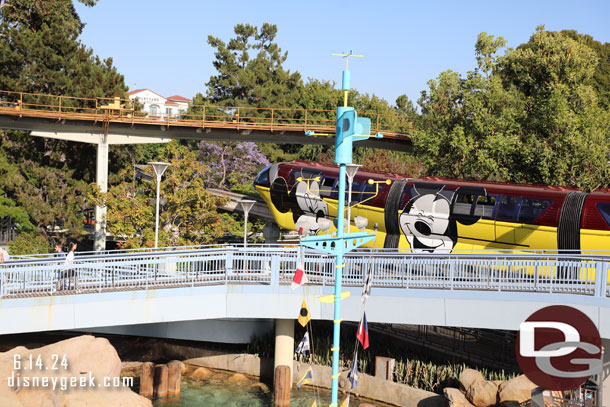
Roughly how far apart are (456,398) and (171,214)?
15818mm

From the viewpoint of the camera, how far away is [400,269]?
856 inches

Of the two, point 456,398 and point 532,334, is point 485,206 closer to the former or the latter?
point 532,334

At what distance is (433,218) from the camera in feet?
90.4

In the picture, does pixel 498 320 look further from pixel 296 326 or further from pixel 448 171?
pixel 448 171

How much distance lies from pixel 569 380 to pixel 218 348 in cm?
1267

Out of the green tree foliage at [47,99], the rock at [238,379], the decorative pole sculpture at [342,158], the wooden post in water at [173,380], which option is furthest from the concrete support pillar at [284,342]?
the green tree foliage at [47,99]

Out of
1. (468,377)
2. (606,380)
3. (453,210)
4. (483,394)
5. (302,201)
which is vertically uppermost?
(302,201)

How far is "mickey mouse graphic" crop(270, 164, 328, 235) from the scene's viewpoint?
Result: 31.7m

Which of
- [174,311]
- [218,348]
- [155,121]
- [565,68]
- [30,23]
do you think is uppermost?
[30,23]

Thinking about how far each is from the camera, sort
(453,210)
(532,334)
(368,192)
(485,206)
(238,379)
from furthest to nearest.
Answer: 1. (368,192)
2. (453,210)
3. (485,206)
4. (238,379)
5. (532,334)

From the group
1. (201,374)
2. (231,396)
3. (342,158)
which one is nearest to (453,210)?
(231,396)

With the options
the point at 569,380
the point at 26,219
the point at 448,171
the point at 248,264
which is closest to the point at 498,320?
the point at 569,380

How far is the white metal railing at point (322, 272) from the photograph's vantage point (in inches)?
748

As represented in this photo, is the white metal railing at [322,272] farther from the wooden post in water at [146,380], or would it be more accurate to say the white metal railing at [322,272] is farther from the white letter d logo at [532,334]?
the wooden post in water at [146,380]
